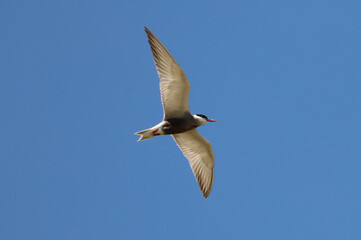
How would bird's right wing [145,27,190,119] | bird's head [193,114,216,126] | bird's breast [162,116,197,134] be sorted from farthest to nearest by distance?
bird's head [193,114,216,126] < bird's breast [162,116,197,134] < bird's right wing [145,27,190,119]

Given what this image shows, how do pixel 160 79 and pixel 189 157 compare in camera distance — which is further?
pixel 189 157

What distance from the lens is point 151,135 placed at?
12766 mm

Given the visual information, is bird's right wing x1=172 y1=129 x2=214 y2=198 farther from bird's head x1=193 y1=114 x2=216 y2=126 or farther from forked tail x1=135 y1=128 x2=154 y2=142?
forked tail x1=135 y1=128 x2=154 y2=142

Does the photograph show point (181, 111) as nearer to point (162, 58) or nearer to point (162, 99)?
point (162, 99)

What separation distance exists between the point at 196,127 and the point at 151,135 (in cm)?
114

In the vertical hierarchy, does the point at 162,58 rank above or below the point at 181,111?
above

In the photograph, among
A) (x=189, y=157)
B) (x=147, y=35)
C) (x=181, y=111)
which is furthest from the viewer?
(x=189, y=157)

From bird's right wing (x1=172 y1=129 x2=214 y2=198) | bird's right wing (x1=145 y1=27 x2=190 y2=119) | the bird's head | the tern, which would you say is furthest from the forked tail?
bird's right wing (x1=172 y1=129 x2=214 y2=198)

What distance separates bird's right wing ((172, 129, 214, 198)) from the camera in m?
13.8

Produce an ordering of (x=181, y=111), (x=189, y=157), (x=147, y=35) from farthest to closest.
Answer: (x=189, y=157) → (x=181, y=111) → (x=147, y=35)

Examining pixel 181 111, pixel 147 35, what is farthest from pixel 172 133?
pixel 147 35

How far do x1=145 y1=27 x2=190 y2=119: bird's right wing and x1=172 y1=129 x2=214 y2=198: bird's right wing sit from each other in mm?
993

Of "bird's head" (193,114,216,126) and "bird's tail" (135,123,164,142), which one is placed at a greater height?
"bird's head" (193,114,216,126)

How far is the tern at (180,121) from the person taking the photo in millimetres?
12336
